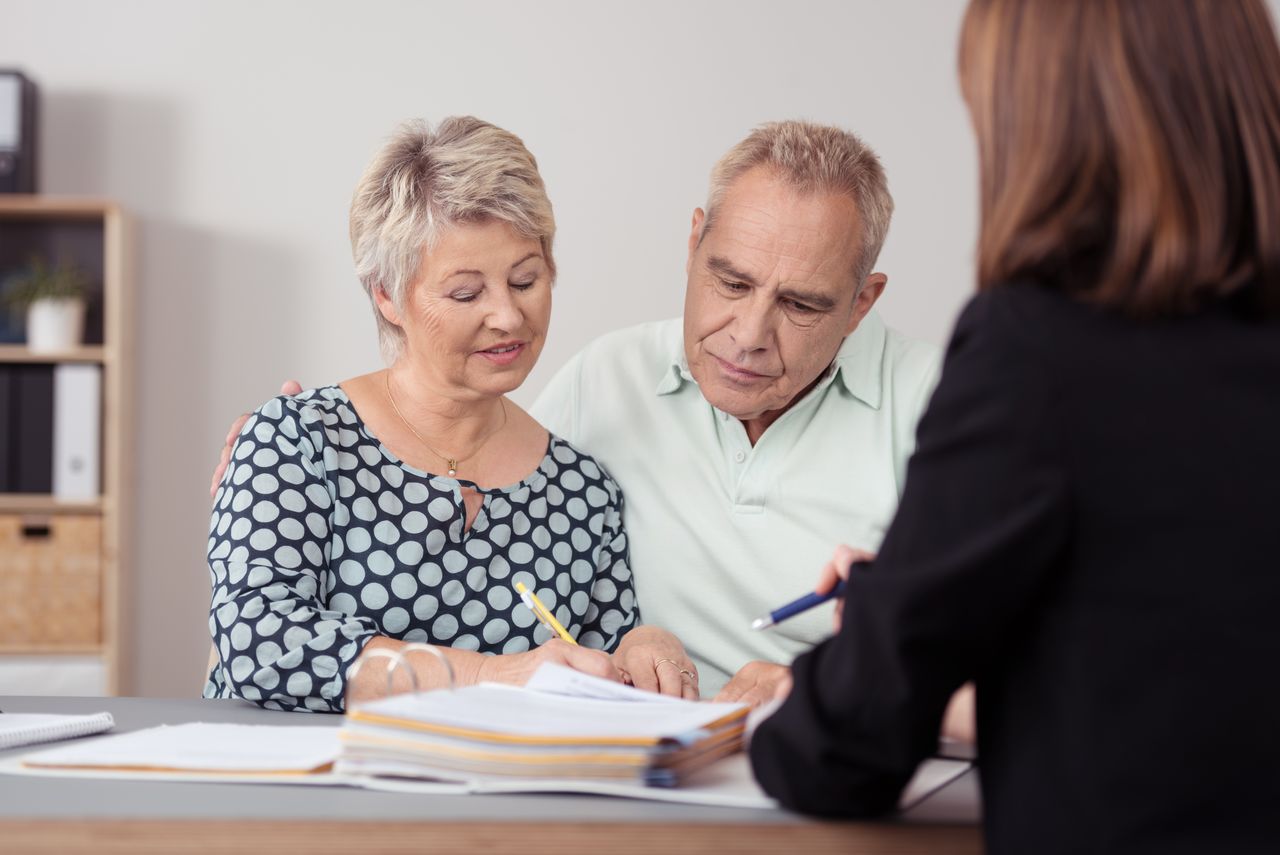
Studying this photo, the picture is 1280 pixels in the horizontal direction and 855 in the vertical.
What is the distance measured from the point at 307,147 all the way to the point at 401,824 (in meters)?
3.47

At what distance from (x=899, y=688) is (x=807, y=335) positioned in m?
1.09

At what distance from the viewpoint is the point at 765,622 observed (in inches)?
48.3

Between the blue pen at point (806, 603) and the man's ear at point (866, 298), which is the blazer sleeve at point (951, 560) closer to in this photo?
the blue pen at point (806, 603)

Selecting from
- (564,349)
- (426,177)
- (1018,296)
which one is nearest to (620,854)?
(1018,296)

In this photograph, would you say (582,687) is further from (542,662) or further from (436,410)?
(436,410)

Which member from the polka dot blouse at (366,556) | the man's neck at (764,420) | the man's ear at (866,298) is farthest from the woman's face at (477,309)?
the man's ear at (866,298)

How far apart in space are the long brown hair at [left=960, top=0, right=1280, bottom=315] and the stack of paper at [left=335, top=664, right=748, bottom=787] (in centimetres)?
46

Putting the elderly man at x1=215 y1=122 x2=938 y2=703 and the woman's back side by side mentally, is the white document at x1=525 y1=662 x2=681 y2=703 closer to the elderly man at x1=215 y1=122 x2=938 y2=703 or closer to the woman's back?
the woman's back

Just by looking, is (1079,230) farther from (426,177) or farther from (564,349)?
(564,349)

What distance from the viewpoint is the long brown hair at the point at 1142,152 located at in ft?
2.68

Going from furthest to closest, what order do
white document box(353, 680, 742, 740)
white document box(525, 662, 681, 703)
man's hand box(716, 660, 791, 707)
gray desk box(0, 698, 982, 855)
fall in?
man's hand box(716, 660, 791, 707) < white document box(525, 662, 681, 703) < white document box(353, 680, 742, 740) < gray desk box(0, 698, 982, 855)

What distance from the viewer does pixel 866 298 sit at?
198 cm

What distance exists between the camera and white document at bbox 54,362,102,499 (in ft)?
12.1

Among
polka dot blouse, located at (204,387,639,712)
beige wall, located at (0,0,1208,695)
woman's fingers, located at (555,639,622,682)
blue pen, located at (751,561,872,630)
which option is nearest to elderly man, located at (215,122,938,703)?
polka dot blouse, located at (204,387,639,712)
